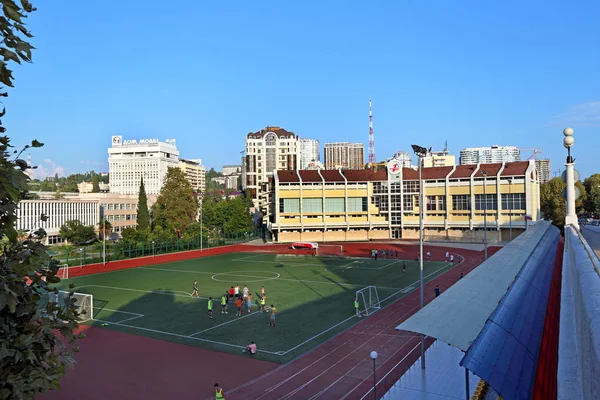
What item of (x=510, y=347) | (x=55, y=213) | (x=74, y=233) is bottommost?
(x=510, y=347)

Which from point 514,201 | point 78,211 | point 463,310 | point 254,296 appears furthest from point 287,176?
point 463,310

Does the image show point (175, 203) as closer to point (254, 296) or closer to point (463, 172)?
point (254, 296)

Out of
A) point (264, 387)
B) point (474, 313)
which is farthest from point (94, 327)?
point (474, 313)

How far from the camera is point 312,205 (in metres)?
81.6

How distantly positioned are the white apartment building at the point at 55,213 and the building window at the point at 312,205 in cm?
3723

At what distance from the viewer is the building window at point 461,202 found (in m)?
77.3

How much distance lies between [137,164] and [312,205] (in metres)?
120

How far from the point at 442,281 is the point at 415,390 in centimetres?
2656

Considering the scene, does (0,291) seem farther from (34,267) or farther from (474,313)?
(474,313)

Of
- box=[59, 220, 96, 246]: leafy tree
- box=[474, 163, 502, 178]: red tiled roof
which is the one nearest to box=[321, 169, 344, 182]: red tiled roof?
box=[474, 163, 502, 178]: red tiled roof

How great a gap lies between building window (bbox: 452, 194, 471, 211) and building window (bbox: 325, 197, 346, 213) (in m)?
19.5

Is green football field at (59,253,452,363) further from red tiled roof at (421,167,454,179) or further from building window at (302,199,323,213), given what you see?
red tiled roof at (421,167,454,179)

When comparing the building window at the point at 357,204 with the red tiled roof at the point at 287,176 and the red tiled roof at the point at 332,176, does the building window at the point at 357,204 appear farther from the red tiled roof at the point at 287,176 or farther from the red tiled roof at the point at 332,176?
the red tiled roof at the point at 287,176

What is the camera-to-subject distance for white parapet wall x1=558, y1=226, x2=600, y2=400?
564cm
